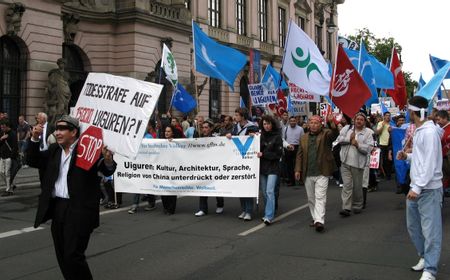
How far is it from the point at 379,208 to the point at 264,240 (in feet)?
12.1

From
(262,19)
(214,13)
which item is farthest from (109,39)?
(262,19)

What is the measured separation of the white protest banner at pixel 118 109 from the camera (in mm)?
4688

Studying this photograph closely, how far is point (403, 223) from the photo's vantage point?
841 cm

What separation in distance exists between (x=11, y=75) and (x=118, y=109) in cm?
1723

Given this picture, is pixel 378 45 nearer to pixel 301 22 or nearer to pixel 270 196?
pixel 301 22

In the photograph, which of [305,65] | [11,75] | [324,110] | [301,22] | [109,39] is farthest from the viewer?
[301,22]

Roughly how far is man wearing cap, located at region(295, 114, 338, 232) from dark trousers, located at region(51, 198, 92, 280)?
174 inches

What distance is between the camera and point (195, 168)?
30.6ft

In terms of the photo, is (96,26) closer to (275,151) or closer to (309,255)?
(275,151)

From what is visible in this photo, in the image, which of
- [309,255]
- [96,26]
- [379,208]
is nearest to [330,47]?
[96,26]

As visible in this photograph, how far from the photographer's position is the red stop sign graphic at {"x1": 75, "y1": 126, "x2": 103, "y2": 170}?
4258 millimetres

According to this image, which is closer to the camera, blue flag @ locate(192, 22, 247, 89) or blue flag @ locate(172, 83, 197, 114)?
blue flag @ locate(192, 22, 247, 89)

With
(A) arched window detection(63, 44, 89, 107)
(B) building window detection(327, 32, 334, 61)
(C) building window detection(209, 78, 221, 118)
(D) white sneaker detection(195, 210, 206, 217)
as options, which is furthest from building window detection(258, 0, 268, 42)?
(D) white sneaker detection(195, 210, 206, 217)

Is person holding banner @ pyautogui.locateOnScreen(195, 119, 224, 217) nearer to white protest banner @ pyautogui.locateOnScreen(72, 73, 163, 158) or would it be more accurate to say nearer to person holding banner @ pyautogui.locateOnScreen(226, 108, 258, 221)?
person holding banner @ pyautogui.locateOnScreen(226, 108, 258, 221)
